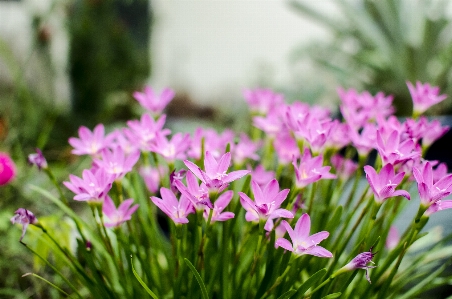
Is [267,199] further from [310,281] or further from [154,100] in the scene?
[154,100]

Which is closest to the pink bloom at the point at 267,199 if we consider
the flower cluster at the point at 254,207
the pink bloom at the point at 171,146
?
the flower cluster at the point at 254,207

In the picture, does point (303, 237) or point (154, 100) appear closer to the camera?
point (303, 237)

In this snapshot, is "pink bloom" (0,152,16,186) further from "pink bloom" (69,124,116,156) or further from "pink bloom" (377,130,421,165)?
"pink bloom" (377,130,421,165)

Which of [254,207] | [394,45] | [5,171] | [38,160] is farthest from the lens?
[394,45]

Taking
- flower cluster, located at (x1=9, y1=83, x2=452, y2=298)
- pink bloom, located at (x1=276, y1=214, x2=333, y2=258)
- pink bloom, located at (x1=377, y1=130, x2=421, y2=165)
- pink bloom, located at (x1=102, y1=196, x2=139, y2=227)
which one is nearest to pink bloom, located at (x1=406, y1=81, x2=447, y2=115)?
flower cluster, located at (x1=9, y1=83, x2=452, y2=298)

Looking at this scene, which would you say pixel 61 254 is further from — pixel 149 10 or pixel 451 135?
pixel 149 10

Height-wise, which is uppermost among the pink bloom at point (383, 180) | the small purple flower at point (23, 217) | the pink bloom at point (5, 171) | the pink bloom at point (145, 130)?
the pink bloom at point (383, 180)

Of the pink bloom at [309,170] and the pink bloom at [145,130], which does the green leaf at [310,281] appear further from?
the pink bloom at [145,130]

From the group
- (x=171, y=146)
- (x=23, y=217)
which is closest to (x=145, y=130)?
(x=171, y=146)
